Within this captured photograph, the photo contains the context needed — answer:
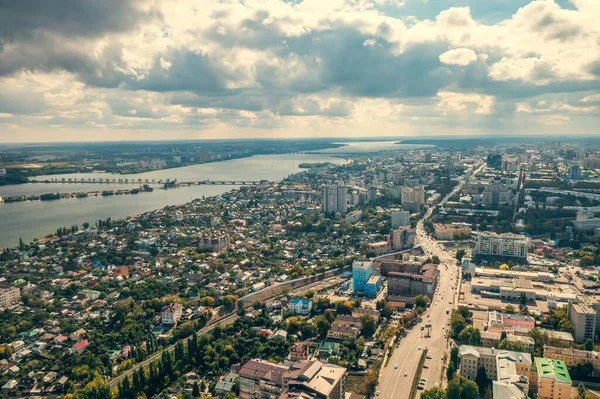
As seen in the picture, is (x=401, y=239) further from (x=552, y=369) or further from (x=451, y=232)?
(x=552, y=369)

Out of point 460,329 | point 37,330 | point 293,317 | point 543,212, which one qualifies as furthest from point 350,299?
point 543,212

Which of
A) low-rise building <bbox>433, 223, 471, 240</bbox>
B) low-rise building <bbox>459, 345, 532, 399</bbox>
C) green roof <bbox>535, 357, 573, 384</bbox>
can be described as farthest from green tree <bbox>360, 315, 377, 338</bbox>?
low-rise building <bbox>433, 223, 471, 240</bbox>

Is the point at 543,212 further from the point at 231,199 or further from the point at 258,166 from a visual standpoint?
the point at 258,166

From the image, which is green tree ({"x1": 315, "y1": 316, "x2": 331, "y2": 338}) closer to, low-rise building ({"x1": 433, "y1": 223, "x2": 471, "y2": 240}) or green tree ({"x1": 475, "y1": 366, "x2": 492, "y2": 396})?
green tree ({"x1": 475, "y1": 366, "x2": 492, "y2": 396})

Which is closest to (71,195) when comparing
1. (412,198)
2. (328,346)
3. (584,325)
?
(412,198)

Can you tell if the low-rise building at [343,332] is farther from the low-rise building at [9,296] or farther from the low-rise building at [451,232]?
the low-rise building at [451,232]

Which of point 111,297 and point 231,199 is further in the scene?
point 231,199
